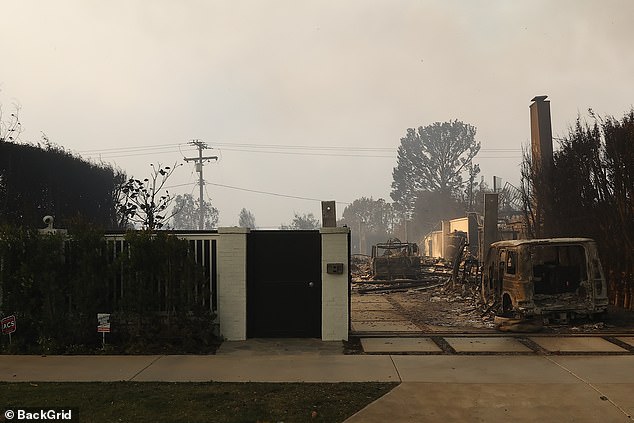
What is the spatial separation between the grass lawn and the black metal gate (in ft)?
9.62

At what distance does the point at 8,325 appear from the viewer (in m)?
8.23

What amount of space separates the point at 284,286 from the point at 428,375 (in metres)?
3.37

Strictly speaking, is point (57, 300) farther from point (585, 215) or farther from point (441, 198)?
point (441, 198)

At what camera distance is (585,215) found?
13867 millimetres

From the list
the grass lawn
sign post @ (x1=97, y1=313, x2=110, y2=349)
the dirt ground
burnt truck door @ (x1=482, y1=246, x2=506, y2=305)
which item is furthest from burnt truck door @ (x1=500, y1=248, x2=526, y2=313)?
sign post @ (x1=97, y1=313, x2=110, y2=349)

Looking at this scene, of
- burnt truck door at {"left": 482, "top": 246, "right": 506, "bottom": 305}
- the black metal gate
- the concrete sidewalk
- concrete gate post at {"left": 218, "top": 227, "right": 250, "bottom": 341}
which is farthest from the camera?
burnt truck door at {"left": 482, "top": 246, "right": 506, "bottom": 305}

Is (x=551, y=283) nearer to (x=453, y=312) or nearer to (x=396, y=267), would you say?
(x=453, y=312)

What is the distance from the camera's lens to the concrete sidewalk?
215 inches

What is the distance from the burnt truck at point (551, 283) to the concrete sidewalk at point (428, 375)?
2.63 m

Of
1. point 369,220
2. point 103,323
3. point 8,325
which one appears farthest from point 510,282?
point 369,220

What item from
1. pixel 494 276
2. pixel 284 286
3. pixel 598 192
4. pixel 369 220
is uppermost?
pixel 369 220

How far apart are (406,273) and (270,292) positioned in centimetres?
1678

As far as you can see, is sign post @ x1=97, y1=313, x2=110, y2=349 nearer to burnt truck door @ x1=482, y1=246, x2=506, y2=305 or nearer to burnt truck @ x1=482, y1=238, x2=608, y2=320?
burnt truck @ x1=482, y1=238, x2=608, y2=320

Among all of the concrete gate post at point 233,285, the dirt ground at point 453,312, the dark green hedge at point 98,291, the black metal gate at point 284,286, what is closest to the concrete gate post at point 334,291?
the black metal gate at point 284,286
